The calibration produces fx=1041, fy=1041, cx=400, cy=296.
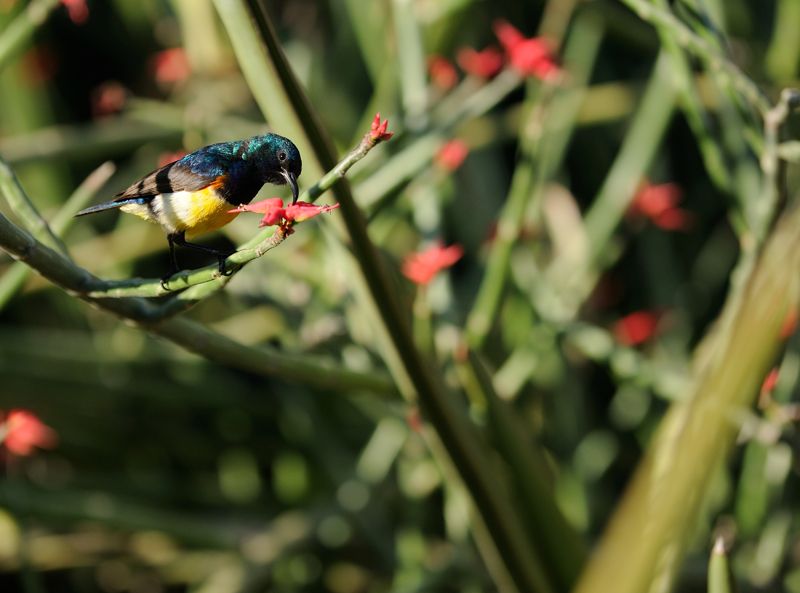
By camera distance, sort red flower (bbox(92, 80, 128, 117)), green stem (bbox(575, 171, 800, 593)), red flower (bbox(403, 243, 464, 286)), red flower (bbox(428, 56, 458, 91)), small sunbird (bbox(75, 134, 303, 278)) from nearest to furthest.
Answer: green stem (bbox(575, 171, 800, 593)), small sunbird (bbox(75, 134, 303, 278)), red flower (bbox(403, 243, 464, 286)), red flower (bbox(428, 56, 458, 91)), red flower (bbox(92, 80, 128, 117))

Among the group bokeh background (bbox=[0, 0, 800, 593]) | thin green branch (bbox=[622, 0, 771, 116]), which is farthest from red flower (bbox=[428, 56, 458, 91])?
thin green branch (bbox=[622, 0, 771, 116])

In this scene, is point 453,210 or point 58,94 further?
point 58,94

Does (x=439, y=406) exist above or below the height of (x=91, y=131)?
below

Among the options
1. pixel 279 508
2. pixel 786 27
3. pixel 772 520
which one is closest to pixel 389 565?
pixel 279 508

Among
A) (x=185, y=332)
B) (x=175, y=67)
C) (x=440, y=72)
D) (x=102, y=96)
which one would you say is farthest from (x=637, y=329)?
(x=185, y=332)

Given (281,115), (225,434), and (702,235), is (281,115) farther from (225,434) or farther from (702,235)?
(702,235)

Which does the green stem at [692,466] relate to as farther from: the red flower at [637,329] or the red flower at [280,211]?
the red flower at [637,329]

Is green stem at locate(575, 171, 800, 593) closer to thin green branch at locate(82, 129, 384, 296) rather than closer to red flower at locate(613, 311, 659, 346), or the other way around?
thin green branch at locate(82, 129, 384, 296)
